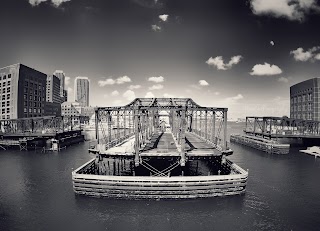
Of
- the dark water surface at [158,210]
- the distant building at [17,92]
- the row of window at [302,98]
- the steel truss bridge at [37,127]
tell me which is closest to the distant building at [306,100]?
the row of window at [302,98]

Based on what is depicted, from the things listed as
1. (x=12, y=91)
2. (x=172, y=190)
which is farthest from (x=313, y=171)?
(x=12, y=91)

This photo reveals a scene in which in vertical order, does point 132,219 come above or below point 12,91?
below

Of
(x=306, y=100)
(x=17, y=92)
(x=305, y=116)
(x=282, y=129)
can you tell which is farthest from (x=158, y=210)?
(x=306, y=100)

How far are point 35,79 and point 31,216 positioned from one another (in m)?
115

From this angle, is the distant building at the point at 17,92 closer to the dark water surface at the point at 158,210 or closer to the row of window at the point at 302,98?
the dark water surface at the point at 158,210

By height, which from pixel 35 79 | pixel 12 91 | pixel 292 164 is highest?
pixel 35 79

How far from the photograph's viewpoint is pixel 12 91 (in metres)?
107

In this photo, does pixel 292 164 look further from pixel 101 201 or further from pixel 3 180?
pixel 3 180

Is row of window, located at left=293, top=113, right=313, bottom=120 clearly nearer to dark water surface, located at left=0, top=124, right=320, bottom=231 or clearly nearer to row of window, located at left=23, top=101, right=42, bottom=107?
dark water surface, located at left=0, top=124, right=320, bottom=231

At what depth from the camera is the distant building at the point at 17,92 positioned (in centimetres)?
10631

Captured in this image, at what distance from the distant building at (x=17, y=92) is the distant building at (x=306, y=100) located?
154804 millimetres

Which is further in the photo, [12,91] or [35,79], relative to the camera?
[35,79]

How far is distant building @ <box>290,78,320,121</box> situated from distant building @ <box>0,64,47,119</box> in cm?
15480

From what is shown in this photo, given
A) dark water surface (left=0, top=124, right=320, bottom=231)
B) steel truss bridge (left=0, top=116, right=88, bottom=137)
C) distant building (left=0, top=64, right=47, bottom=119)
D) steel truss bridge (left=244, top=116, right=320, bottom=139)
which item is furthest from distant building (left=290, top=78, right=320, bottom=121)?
distant building (left=0, top=64, right=47, bottom=119)
